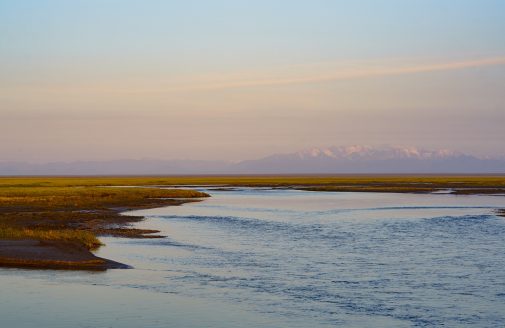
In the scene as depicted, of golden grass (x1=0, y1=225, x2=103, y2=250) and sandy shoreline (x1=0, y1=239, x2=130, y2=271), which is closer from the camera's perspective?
sandy shoreline (x1=0, y1=239, x2=130, y2=271)

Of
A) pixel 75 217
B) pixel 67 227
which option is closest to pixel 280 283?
pixel 67 227

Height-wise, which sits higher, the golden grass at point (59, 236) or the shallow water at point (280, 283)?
the golden grass at point (59, 236)

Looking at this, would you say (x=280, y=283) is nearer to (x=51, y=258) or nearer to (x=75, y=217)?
(x=51, y=258)

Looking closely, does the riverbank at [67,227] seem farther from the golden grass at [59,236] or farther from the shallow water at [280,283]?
the shallow water at [280,283]

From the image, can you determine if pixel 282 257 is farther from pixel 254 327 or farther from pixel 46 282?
pixel 254 327

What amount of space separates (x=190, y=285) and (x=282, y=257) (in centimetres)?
762

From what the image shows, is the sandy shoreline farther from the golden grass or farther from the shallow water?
the golden grass

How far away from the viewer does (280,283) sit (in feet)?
79.2

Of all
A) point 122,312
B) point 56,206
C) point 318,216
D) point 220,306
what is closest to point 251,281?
point 220,306

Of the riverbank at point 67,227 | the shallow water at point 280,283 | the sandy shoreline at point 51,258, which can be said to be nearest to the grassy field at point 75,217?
the riverbank at point 67,227

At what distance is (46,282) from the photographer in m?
23.8

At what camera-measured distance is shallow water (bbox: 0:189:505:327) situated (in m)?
19.0

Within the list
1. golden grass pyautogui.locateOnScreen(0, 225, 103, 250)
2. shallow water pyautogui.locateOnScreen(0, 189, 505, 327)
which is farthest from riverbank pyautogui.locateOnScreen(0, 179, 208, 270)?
shallow water pyautogui.locateOnScreen(0, 189, 505, 327)

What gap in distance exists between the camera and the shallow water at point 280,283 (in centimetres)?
1903
